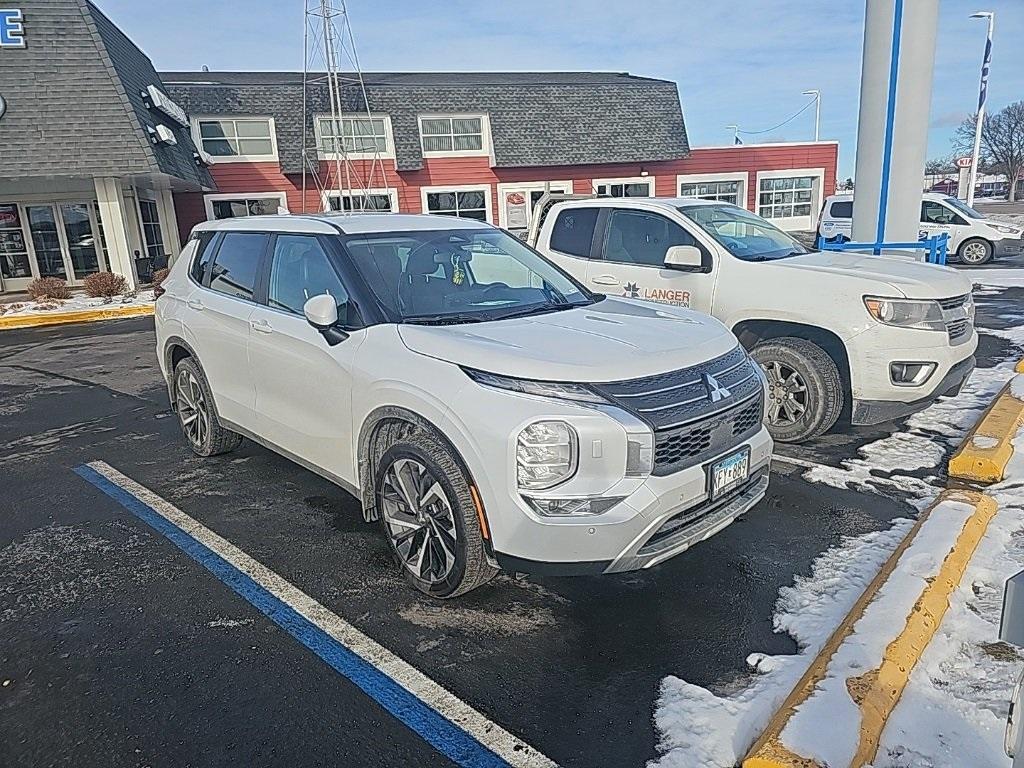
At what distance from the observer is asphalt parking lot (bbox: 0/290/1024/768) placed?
2.69 meters

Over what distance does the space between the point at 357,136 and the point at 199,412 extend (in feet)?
67.3

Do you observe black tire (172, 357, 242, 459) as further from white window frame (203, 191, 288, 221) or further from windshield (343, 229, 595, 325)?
white window frame (203, 191, 288, 221)

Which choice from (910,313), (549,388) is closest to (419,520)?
(549,388)

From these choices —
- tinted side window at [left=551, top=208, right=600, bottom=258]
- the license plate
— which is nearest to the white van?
tinted side window at [left=551, top=208, right=600, bottom=258]

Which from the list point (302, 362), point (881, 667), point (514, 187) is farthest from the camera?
point (514, 187)

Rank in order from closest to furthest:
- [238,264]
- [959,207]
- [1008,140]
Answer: [238,264], [959,207], [1008,140]

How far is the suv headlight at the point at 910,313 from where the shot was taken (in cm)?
505

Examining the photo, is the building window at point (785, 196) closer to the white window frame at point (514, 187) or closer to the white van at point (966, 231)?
the white window frame at point (514, 187)

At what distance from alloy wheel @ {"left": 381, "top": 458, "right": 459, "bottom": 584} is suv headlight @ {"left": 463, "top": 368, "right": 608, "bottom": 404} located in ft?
1.92

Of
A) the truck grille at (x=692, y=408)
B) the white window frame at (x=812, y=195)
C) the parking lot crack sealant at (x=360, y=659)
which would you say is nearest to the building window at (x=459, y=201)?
the white window frame at (x=812, y=195)

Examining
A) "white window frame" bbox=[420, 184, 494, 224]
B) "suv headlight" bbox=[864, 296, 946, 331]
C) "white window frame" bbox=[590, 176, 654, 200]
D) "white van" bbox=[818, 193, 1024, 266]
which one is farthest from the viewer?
"white window frame" bbox=[590, 176, 654, 200]

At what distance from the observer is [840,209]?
20.0m

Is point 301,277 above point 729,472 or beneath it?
above

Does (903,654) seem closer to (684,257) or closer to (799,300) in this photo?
(799,300)
